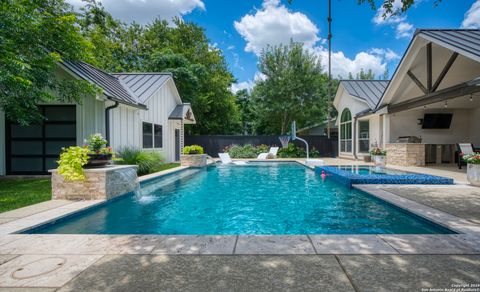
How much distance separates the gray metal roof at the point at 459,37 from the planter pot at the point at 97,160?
9.51m

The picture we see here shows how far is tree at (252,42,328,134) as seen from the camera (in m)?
25.1

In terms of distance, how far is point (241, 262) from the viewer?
2482mm

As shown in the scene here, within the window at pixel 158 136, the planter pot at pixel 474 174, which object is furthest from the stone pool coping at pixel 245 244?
the window at pixel 158 136

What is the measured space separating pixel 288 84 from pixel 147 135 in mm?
16211

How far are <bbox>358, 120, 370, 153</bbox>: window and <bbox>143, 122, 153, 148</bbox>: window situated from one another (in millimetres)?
12208

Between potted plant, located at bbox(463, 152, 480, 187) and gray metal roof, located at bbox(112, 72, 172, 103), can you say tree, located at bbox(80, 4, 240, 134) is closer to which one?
gray metal roof, located at bbox(112, 72, 172, 103)

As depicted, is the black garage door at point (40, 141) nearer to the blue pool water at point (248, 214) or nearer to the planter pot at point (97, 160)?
the blue pool water at point (248, 214)

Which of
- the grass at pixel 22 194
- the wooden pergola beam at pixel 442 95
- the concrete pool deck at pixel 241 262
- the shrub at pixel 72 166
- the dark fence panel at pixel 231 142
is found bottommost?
the concrete pool deck at pixel 241 262

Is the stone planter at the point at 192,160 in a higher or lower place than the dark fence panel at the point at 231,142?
lower

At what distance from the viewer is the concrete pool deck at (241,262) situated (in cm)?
210

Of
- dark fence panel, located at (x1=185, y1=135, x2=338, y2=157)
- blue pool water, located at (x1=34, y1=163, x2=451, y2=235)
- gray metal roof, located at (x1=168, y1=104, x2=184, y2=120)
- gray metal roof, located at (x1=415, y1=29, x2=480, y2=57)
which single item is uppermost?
gray metal roof, located at (x1=415, y1=29, x2=480, y2=57)

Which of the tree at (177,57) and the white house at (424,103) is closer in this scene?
the white house at (424,103)

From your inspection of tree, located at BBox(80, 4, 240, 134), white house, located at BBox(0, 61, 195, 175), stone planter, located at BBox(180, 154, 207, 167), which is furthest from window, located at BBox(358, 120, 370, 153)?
tree, located at BBox(80, 4, 240, 134)

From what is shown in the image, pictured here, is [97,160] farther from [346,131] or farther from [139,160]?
[346,131]
